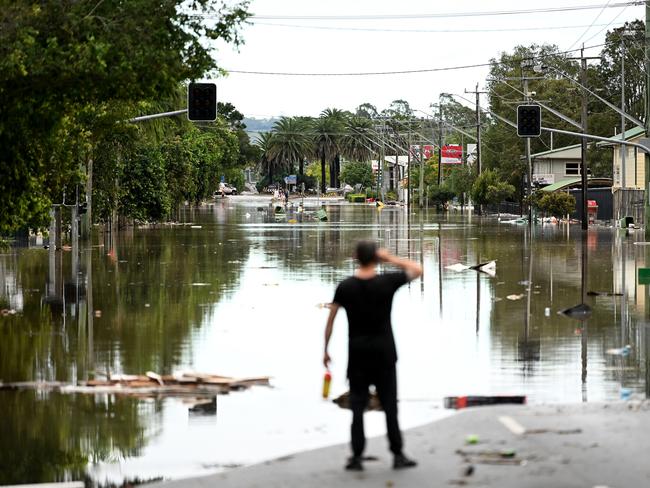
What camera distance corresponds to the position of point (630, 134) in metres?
82.5

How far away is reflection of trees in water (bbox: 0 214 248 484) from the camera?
11734 mm

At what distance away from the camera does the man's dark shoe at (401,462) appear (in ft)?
32.7

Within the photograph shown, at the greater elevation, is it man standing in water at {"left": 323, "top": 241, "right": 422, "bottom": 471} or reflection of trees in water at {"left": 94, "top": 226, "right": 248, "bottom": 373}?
man standing in water at {"left": 323, "top": 241, "right": 422, "bottom": 471}

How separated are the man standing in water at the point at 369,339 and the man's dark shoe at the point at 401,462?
0.06 ft

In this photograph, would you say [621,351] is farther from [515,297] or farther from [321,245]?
[321,245]

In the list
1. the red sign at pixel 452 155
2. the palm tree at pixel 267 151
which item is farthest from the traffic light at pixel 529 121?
the palm tree at pixel 267 151

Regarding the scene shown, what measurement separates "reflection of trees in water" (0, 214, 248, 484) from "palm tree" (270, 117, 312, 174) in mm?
137904

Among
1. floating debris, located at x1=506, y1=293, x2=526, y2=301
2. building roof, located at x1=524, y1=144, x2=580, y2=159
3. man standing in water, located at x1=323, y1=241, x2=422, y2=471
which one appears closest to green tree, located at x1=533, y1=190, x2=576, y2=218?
building roof, located at x1=524, y1=144, x2=580, y2=159

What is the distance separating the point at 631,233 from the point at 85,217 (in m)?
27.4

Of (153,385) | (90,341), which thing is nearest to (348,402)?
(153,385)

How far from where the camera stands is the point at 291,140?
180m

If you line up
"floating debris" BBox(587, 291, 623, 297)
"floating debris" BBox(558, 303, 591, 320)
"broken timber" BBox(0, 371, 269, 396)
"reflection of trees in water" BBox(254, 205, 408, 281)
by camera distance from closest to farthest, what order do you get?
"broken timber" BBox(0, 371, 269, 396)
"floating debris" BBox(558, 303, 591, 320)
"floating debris" BBox(587, 291, 623, 297)
"reflection of trees in water" BBox(254, 205, 408, 281)

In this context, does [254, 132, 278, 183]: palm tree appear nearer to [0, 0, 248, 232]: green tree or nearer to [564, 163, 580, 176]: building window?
[564, 163, 580, 176]: building window

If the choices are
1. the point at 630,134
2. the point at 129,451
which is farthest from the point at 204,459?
the point at 630,134
